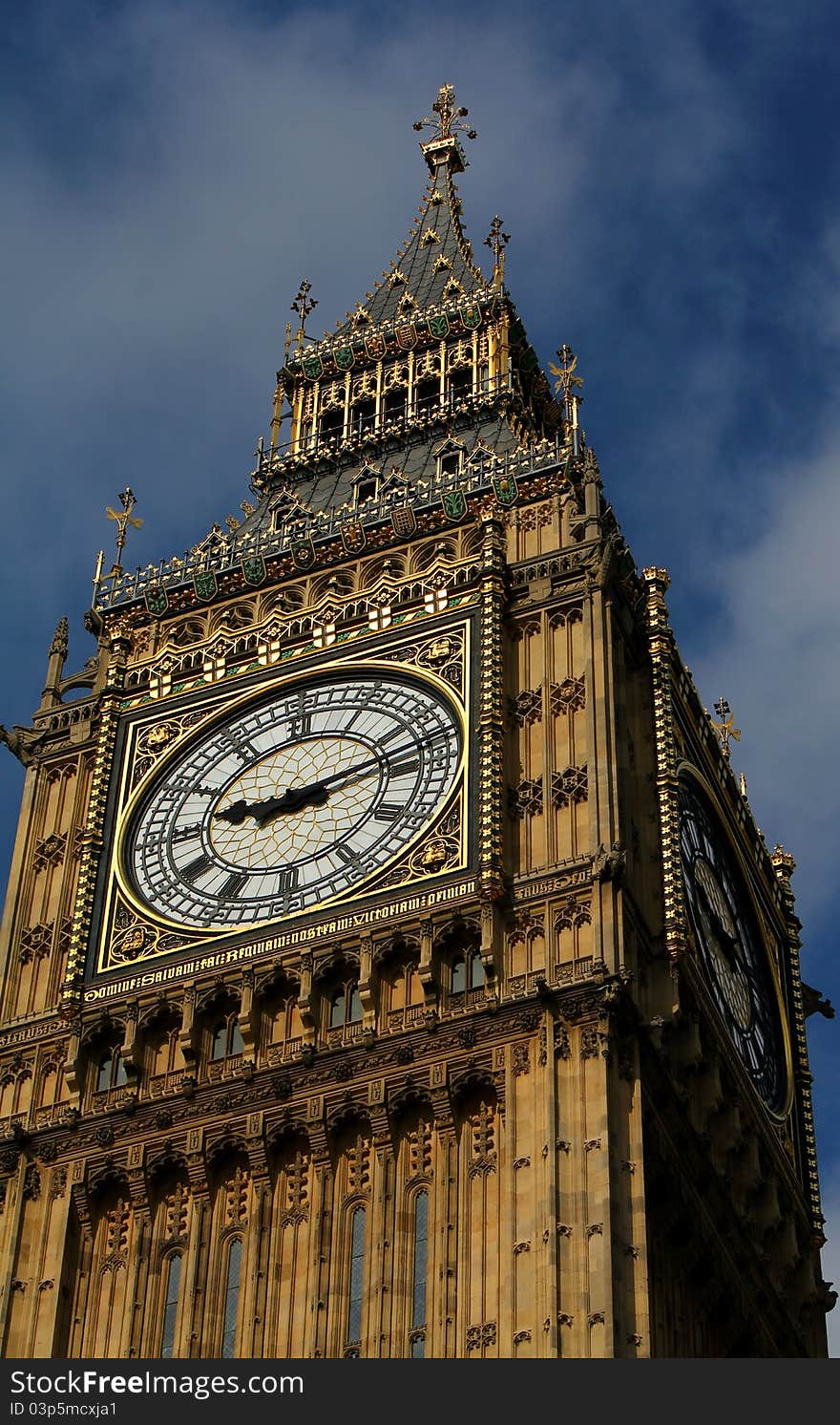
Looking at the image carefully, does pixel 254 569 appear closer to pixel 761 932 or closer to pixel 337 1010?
pixel 761 932

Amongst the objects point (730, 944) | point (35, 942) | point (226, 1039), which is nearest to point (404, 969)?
point (226, 1039)

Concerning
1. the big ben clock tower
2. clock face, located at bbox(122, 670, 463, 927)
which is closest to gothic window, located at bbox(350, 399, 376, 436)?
the big ben clock tower

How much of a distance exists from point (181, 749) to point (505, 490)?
21.4ft

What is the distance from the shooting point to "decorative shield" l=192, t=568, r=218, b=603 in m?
48.5

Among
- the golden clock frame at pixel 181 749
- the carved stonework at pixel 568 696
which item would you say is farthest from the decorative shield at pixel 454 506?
the carved stonework at pixel 568 696

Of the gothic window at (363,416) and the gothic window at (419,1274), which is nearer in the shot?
the gothic window at (419,1274)

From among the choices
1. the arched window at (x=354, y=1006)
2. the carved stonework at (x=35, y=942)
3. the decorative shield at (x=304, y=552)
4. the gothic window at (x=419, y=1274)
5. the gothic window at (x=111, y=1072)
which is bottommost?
the gothic window at (x=419, y=1274)

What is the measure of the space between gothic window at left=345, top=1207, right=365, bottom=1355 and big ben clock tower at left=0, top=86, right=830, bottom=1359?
0.15ft

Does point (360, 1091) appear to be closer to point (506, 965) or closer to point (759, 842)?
point (506, 965)

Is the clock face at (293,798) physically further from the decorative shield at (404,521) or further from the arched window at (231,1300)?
the arched window at (231,1300)

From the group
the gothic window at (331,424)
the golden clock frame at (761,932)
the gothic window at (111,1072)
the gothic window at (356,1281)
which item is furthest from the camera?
the gothic window at (331,424)

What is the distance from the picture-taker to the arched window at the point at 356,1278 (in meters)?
37.7

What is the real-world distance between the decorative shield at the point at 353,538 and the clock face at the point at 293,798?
10.0 ft

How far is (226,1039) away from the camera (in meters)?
41.3
